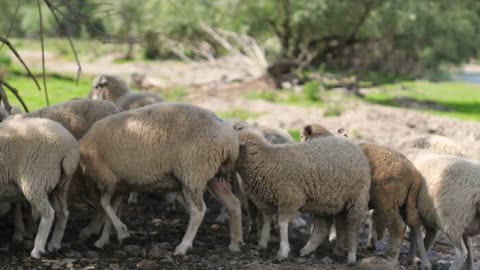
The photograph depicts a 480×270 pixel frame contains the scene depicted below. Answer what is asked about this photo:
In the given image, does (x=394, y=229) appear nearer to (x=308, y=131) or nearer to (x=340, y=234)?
(x=340, y=234)

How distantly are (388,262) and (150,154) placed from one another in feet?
8.49

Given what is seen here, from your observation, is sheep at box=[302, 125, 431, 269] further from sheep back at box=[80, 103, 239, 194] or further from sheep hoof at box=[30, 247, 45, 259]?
sheep hoof at box=[30, 247, 45, 259]

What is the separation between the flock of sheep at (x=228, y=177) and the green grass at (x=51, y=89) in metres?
8.41

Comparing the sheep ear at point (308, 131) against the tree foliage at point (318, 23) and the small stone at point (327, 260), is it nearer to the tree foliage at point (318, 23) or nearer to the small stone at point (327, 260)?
the small stone at point (327, 260)

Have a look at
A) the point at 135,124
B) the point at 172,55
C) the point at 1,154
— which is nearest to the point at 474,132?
the point at 135,124

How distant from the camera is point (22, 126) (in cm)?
721

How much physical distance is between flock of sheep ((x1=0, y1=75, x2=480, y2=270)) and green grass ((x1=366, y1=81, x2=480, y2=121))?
1404 cm

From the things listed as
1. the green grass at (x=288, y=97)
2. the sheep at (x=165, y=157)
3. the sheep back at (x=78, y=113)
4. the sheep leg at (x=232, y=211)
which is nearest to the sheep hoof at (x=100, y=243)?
the sheep at (x=165, y=157)

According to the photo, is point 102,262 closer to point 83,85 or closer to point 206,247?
point 206,247

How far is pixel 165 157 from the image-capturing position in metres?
7.47

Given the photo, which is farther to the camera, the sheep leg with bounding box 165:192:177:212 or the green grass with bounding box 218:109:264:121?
the green grass with bounding box 218:109:264:121

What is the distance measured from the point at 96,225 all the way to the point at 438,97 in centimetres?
2175

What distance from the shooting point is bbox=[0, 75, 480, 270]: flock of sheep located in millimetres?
7148

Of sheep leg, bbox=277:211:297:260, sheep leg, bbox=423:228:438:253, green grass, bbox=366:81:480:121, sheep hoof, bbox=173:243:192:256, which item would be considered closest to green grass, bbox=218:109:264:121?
green grass, bbox=366:81:480:121
